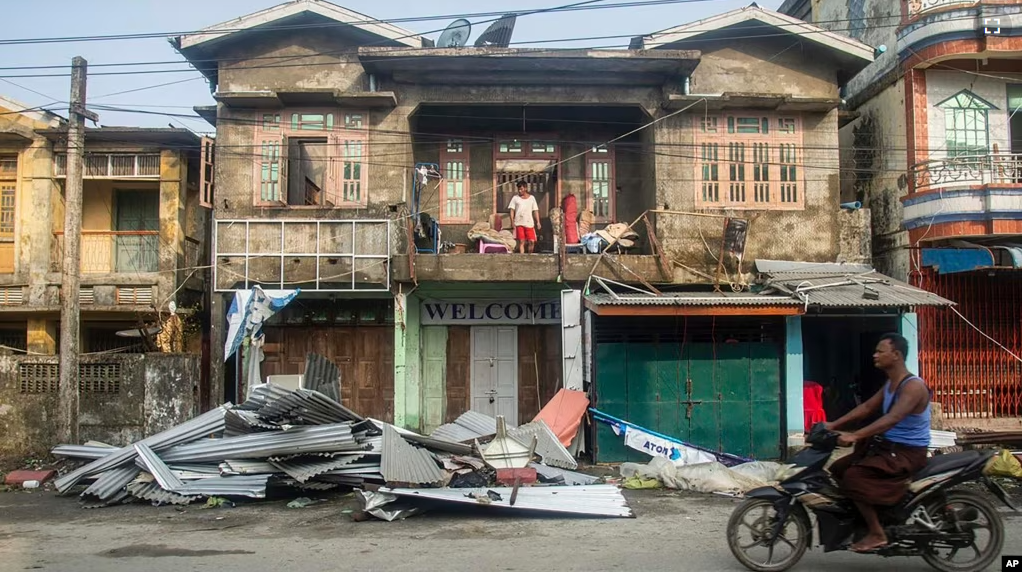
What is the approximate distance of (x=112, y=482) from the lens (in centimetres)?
956

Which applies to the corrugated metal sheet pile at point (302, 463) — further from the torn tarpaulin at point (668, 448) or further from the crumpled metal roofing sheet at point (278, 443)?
the torn tarpaulin at point (668, 448)

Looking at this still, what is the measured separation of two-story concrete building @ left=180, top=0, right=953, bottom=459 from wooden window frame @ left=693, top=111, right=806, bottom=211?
0.04 metres

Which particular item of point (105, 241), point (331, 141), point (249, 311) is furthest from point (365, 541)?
point (105, 241)

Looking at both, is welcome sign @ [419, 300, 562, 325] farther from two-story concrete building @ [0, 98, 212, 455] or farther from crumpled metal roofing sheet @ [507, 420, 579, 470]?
two-story concrete building @ [0, 98, 212, 455]

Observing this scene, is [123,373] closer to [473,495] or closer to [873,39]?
[473,495]

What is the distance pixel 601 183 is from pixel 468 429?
5.92m

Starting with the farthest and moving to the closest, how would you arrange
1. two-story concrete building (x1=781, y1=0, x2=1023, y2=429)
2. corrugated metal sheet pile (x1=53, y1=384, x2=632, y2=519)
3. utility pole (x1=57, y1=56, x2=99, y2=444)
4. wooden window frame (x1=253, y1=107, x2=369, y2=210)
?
wooden window frame (x1=253, y1=107, x2=369, y2=210) → two-story concrete building (x1=781, y1=0, x2=1023, y2=429) → utility pole (x1=57, y1=56, x2=99, y2=444) → corrugated metal sheet pile (x1=53, y1=384, x2=632, y2=519)

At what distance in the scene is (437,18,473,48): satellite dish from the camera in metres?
14.1

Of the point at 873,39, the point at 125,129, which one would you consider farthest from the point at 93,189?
the point at 873,39

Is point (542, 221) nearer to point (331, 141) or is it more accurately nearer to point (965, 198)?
point (331, 141)

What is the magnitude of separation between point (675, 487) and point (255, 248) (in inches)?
305

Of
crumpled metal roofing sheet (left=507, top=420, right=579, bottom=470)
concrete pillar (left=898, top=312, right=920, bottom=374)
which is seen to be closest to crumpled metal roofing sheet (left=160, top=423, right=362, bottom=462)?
crumpled metal roofing sheet (left=507, top=420, right=579, bottom=470)

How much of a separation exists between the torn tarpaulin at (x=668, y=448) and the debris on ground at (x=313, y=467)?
1.77 metres

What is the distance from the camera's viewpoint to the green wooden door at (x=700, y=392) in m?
12.3
